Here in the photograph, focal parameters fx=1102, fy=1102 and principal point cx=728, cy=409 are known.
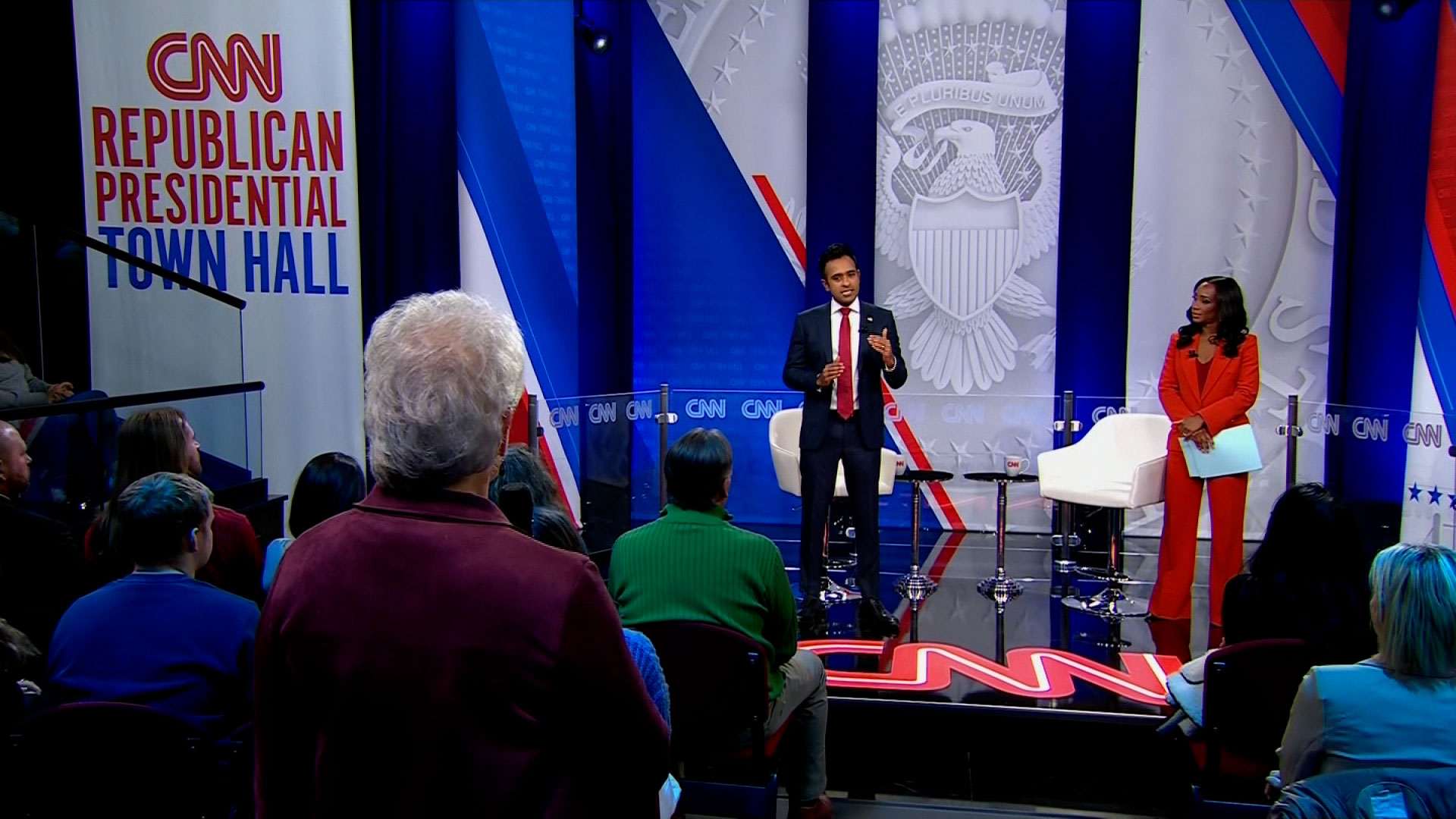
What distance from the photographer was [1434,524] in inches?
200

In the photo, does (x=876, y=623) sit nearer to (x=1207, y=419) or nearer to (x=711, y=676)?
(x=1207, y=419)

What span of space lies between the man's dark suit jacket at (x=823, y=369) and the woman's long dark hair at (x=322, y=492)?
2.18 meters

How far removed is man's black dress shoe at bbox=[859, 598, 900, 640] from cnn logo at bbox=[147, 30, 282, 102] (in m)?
4.43

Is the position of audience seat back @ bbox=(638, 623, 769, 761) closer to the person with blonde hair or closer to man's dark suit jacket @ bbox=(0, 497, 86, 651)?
the person with blonde hair

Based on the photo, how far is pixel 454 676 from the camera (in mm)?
1163

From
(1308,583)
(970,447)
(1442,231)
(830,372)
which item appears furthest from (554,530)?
(1442,231)

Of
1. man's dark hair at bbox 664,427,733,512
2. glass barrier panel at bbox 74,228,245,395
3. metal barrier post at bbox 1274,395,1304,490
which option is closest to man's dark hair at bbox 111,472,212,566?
man's dark hair at bbox 664,427,733,512

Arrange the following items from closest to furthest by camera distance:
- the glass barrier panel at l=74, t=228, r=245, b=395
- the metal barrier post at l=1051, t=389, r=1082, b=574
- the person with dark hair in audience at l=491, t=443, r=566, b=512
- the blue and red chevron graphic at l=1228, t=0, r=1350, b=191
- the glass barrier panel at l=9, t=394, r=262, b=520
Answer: the person with dark hair in audience at l=491, t=443, r=566, b=512 < the glass barrier panel at l=9, t=394, r=262, b=520 < the metal barrier post at l=1051, t=389, r=1082, b=574 < the glass barrier panel at l=74, t=228, r=245, b=395 < the blue and red chevron graphic at l=1228, t=0, r=1350, b=191

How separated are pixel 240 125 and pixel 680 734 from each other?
5.20m

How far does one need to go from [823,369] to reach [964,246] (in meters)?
2.81

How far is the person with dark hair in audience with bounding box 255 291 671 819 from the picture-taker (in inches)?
45.9

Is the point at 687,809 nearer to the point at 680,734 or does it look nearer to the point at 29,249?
the point at 680,734

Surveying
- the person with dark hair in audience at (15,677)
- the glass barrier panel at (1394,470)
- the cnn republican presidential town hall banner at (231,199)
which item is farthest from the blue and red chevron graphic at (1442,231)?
the person with dark hair in audience at (15,677)

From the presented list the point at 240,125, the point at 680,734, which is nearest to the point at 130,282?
the point at 240,125
